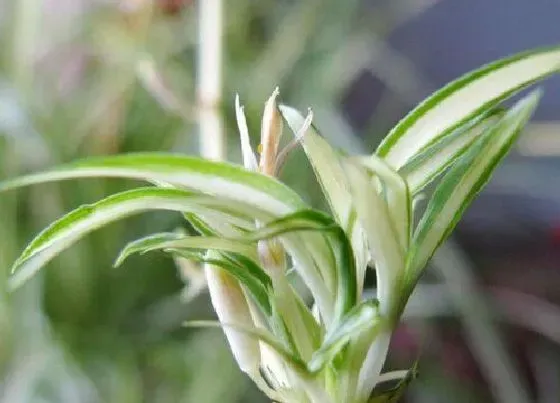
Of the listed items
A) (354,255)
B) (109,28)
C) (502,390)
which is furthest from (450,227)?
(109,28)

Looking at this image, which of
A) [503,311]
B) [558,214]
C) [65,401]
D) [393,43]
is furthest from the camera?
[393,43]

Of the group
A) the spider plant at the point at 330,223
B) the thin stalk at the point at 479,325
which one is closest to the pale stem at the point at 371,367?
the spider plant at the point at 330,223

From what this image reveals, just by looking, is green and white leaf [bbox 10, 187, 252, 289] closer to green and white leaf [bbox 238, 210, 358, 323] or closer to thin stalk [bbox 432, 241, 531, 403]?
green and white leaf [bbox 238, 210, 358, 323]

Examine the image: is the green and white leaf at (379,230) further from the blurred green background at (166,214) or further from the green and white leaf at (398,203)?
the blurred green background at (166,214)

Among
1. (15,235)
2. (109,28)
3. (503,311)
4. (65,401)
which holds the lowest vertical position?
(503,311)

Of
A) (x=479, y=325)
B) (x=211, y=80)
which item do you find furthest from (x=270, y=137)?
(x=479, y=325)

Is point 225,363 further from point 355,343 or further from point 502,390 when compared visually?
point 355,343

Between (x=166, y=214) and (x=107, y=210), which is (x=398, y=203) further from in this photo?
(x=166, y=214)
